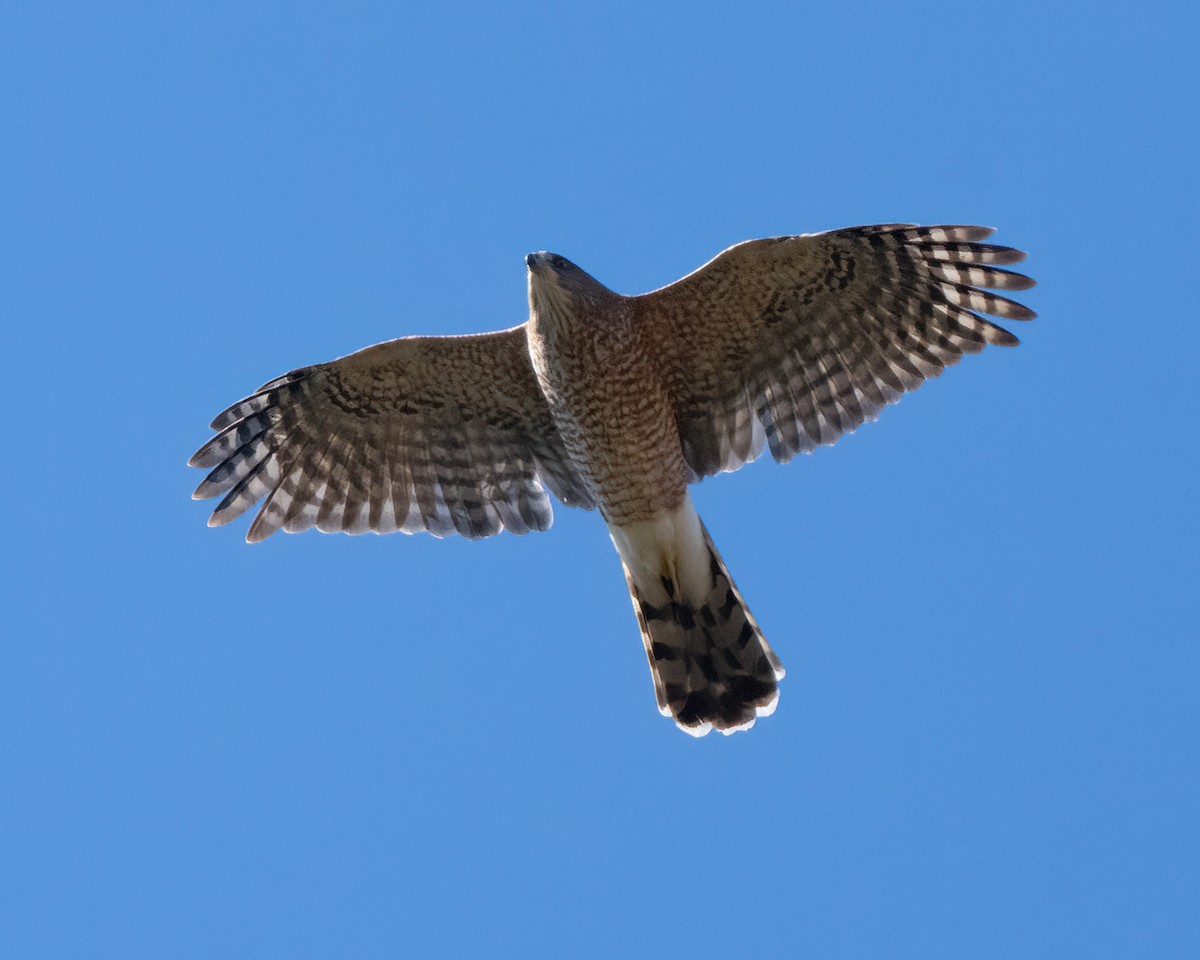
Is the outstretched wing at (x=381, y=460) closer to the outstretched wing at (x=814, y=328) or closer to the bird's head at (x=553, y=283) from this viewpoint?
the outstretched wing at (x=814, y=328)

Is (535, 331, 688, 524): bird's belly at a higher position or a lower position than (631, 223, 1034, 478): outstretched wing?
lower

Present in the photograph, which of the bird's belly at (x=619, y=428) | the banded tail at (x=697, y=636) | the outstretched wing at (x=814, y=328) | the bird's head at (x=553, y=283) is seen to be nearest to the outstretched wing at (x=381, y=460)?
the bird's belly at (x=619, y=428)

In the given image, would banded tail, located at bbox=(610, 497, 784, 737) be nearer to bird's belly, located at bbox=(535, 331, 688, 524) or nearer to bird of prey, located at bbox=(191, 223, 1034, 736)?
bird of prey, located at bbox=(191, 223, 1034, 736)

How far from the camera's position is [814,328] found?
10.3m

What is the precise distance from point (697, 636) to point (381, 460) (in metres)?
2.27

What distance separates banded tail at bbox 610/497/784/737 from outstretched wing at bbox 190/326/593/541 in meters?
0.66

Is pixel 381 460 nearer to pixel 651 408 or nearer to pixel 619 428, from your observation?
pixel 619 428

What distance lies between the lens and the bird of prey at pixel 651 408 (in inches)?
387

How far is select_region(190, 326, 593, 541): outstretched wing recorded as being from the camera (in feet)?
34.7

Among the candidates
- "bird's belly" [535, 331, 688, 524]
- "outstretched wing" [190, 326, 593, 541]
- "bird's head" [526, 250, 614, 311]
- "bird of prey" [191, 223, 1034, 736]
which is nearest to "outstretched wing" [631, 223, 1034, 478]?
"bird of prey" [191, 223, 1034, 736]

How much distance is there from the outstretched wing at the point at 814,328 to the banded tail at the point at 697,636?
0.61m

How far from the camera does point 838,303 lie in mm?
10250

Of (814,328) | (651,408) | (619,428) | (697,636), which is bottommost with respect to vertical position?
(697,636)

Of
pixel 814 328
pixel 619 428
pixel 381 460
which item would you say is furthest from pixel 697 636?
pixel 381 460
